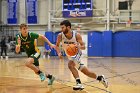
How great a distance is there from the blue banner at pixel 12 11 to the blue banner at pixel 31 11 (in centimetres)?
135

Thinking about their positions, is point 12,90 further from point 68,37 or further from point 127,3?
point 127,3

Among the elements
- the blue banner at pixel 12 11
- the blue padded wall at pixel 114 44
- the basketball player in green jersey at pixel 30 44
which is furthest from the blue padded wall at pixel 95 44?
the basketball player in green jersey at pixel 30 44

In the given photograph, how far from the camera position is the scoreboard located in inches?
1234

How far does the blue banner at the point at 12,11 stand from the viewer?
113 ft

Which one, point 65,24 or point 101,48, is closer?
point 65,24

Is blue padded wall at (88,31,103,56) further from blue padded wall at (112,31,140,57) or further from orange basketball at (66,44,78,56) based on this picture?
orange basketball at (66,44,78,56)

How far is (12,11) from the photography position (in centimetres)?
3444

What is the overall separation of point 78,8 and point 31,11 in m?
5.51

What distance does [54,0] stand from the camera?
33844 mm

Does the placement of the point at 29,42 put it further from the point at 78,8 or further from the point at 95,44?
the point at 78,8

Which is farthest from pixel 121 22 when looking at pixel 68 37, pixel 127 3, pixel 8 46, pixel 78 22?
pixel 68 37

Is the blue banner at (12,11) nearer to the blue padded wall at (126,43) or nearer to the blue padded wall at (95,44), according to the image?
the blue padded wall at (95,44)

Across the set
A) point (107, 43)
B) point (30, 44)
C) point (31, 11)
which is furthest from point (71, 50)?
point (31, 11)

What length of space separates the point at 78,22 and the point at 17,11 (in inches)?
273
